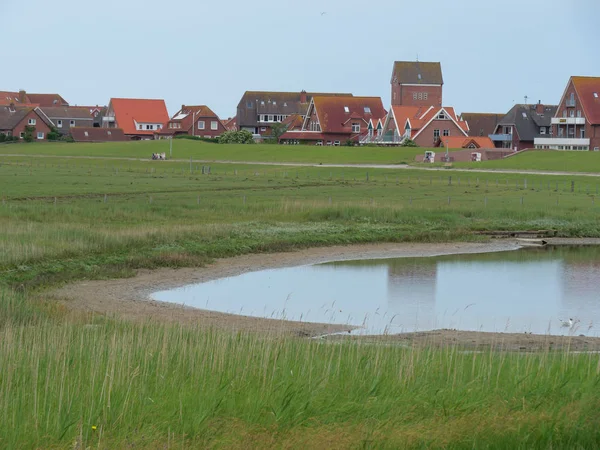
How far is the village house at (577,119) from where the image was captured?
364 feet

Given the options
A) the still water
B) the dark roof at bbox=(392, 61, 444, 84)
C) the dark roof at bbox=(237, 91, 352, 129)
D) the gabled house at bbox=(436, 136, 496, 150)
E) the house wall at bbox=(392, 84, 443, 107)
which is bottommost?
the still water

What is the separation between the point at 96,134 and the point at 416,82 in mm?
48077

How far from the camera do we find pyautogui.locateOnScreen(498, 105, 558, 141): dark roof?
400 ft

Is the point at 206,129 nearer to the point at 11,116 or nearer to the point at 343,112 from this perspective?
the point at 343,112

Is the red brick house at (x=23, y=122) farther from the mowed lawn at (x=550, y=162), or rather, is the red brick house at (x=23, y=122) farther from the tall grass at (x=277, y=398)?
the tall grass at (x=277, y=398)

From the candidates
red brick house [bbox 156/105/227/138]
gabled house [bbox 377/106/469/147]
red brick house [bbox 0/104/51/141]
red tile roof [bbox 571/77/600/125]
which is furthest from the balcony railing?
red brick house [bbox 0/104/51/141]

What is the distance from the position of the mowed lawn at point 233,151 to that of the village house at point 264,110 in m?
28.1

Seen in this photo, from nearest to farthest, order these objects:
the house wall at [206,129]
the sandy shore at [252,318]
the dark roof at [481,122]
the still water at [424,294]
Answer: the sandy shore at [252,318]
the still water at [424,294]
the dark roof at [481,122]
the house wall at [206,129]

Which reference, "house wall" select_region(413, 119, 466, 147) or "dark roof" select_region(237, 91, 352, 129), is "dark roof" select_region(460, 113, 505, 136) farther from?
"dark roof" select_region(237, 91, 352, 129)

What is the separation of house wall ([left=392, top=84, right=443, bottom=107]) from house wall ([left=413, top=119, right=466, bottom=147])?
20.0 metres

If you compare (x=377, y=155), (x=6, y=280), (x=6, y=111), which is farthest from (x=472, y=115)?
(x=6, y=280)

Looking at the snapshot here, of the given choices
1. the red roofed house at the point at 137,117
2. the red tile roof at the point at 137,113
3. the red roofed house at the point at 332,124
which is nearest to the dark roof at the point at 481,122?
the red roofed house at the point at 332,124

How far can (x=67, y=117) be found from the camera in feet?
514

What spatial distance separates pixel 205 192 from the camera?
56.5m
